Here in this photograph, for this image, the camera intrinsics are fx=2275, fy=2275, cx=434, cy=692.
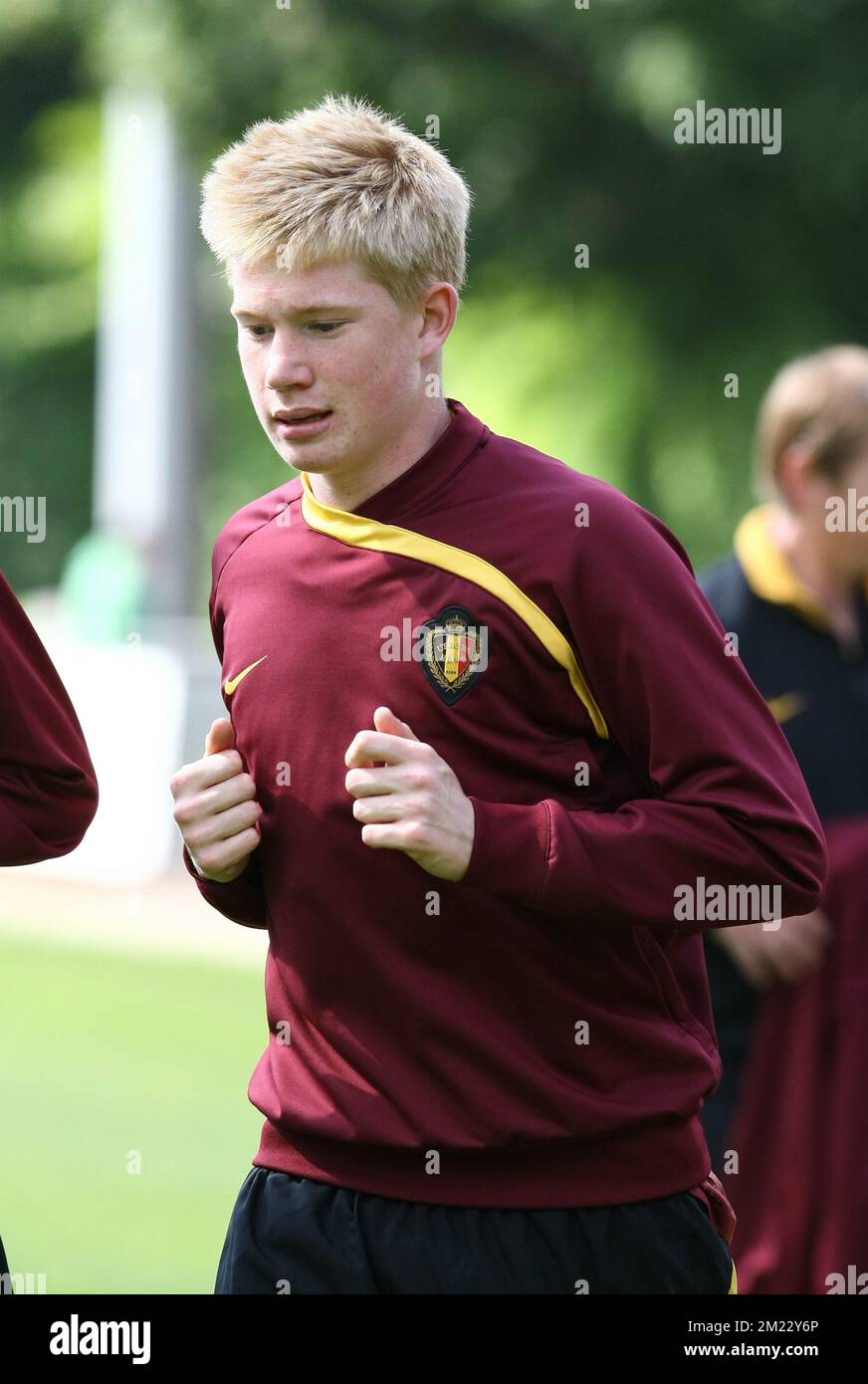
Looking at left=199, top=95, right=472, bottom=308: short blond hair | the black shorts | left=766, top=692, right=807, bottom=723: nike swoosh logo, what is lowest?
the black shorts

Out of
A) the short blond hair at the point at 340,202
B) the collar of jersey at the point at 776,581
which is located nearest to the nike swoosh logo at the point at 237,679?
the short blond hair at the point at 340,202

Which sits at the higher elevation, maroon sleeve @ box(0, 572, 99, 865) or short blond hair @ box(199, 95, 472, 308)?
short blond hair @ box(199, 95, 472, 308)

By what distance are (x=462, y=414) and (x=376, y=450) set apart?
18cm

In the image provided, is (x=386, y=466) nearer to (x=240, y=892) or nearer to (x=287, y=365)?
(x=287, y=365)

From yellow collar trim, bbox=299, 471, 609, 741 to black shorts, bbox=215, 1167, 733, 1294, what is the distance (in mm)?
665

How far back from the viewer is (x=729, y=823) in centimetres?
296

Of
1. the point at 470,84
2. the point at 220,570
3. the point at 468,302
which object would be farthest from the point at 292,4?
the point at 220,570

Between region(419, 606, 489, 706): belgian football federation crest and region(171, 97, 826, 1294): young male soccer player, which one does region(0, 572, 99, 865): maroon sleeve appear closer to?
region(171, 97, 826, 1294): young male soccer player

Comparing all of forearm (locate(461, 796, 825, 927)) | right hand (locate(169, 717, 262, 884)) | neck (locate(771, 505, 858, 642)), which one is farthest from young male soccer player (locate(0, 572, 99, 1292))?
neck (locate(771, 505, 858, 642))

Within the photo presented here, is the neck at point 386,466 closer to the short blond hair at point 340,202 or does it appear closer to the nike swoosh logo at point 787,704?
the short blond hair at point 340,202

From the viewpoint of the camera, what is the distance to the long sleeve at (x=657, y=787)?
2945 millimetres

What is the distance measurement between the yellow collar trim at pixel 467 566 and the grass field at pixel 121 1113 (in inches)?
136

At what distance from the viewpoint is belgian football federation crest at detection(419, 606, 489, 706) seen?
9.87 ft

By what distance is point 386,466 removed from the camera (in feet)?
10.3
